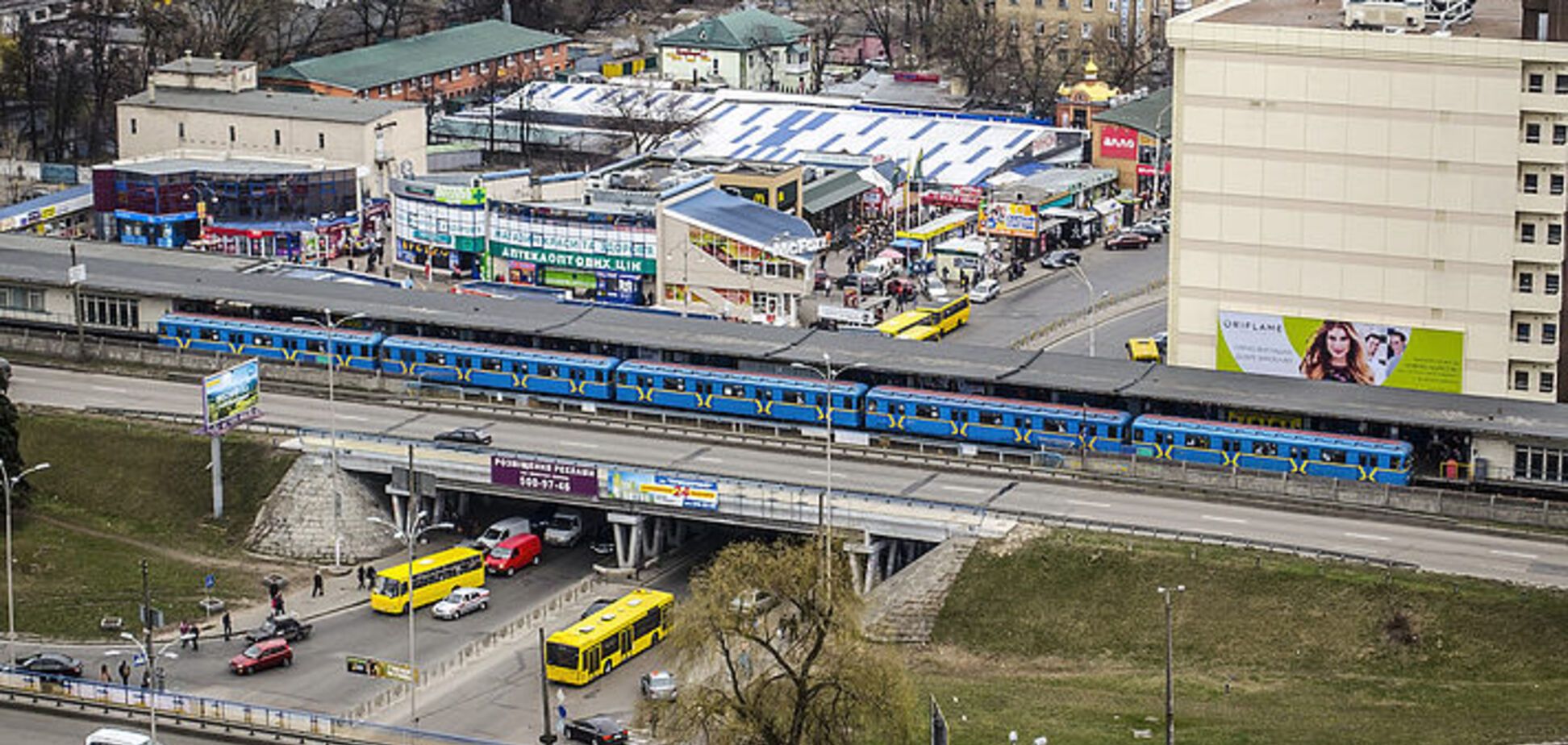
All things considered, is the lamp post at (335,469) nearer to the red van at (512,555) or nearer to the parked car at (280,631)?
the red van at (512,555)

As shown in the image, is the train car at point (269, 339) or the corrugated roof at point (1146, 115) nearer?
the train car at point (269, 339)

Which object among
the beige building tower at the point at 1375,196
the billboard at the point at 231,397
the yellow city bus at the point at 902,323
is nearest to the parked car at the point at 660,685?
the billboard at the point at 231,397

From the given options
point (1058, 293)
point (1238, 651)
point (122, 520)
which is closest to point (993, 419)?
point (1238, 651)

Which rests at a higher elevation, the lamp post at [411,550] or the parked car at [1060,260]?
the parked car at [1060,260]

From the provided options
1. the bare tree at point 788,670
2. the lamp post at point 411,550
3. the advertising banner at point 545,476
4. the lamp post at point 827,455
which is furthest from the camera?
the advertising banner at point 545,476

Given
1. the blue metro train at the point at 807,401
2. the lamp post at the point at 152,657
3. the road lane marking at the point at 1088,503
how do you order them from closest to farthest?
the lamp post at the point at 152,657 → the road lane marking at the point at 1088,503 → the blue metro train at the point at 807,401

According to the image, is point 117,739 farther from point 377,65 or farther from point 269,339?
point 377,65

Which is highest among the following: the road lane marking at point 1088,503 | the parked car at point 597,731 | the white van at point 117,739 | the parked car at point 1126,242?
the parked car at point 1126,242
